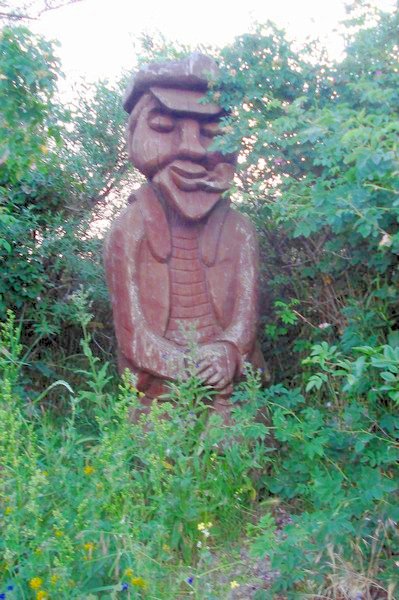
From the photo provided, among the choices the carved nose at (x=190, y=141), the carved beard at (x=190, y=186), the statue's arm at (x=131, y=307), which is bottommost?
the statue's arm at (x=131, y=307)

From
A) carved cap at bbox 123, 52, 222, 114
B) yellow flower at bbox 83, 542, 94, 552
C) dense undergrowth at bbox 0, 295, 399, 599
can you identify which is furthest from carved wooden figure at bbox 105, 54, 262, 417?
yellow flower at bbox 83, 542, 94, 552

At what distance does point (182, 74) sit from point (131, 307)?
4.15 feet

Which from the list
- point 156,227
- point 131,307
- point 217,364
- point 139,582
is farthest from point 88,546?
point 156,227

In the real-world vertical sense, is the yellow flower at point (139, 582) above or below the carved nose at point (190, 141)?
below

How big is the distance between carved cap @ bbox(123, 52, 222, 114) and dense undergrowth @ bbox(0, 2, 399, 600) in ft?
0.27

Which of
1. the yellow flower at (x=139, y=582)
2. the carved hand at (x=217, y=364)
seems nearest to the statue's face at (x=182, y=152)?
the carved hand at (x=217, y=364)

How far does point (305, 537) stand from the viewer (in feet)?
7.98

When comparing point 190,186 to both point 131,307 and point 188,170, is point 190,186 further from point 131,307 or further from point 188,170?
point 131,307

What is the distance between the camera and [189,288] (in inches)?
156

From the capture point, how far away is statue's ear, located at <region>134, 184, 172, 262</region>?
3918 millimetres

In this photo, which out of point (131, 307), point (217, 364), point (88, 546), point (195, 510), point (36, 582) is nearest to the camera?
point (36, 582)

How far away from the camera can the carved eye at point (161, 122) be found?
3.92 meters

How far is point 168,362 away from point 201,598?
4.98 feet

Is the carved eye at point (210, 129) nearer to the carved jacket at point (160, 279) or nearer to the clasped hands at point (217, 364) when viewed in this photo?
the carved jacket at point (160, 279)
